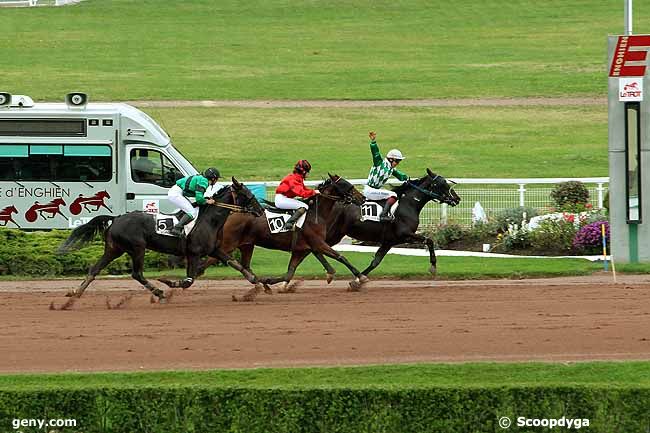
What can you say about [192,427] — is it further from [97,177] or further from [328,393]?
[97,177]

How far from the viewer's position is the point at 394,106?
44.4 meters

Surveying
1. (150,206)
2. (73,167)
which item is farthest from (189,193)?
(73,167)

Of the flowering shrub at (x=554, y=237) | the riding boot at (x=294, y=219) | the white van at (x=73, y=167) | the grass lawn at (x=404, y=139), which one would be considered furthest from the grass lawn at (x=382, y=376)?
the grass lawn at (x=404, y=139)

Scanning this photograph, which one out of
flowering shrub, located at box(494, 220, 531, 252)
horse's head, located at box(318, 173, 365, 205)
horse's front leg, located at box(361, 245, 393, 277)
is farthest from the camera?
flowering shrub, located at box(494, 220, 531, 252)

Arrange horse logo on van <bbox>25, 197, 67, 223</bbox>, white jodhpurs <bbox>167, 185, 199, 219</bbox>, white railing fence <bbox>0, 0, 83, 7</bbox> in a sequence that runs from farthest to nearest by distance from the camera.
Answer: white railing fence <bbox>0, 0, 83, 7</bbox> < horse logo on van <bbox>25, 197, 67, 223</bbox> < white jodhpurs <bbox>167, 185, 199, 219</bbox>

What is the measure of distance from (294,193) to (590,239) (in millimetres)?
5937

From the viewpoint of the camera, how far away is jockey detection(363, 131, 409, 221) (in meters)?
20.0

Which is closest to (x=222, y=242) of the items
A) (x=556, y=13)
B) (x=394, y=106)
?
(x=394, y=106)

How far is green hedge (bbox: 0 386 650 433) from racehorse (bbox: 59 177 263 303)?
6.72 metres

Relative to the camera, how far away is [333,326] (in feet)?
52.2

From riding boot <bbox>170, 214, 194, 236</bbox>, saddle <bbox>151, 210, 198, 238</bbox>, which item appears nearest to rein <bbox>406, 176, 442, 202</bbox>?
saddle <bbox>151, 210, 198, 238</bbox>

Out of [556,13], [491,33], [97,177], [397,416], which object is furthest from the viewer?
[556,13]

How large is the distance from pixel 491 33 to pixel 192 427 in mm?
46829

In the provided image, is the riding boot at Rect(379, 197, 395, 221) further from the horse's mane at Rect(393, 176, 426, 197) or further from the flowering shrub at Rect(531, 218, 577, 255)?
the flowering shrub at Rect(531, 218, 577, 255)
